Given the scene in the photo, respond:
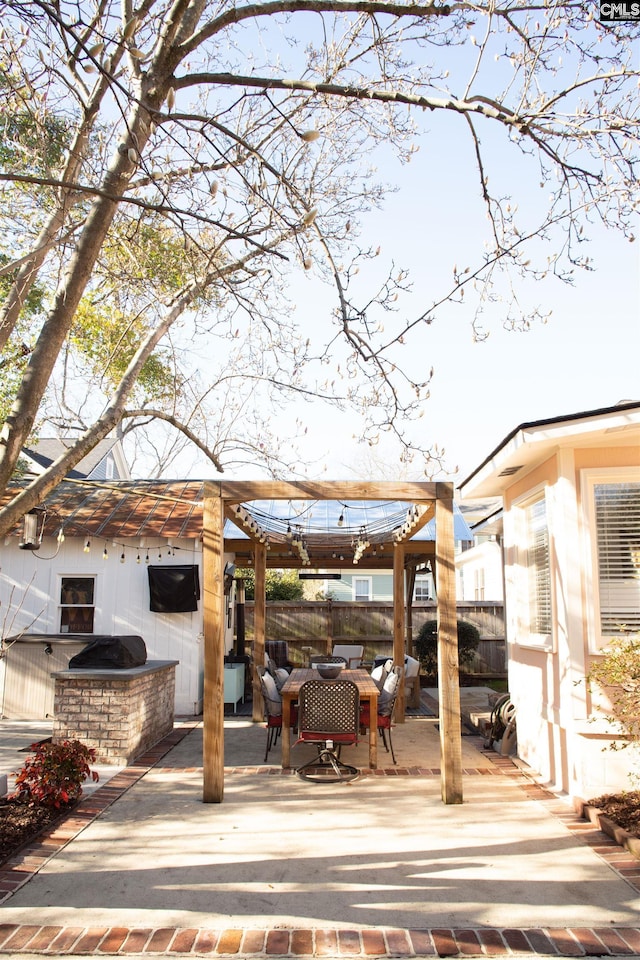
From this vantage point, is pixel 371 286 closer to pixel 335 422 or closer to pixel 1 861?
pixel 335 422

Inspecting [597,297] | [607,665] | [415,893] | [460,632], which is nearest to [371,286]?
A: [597,297]

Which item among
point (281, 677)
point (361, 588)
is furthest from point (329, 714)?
point (361, 588)

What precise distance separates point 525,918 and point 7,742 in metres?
6.98

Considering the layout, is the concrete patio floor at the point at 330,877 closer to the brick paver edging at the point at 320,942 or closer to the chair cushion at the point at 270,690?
the brick paver edging at the point at 320,942

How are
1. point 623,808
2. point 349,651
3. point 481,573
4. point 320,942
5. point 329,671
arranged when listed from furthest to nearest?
point 481,573 < point 349,651 < point 329,671 < point 623,808 < point 320,942

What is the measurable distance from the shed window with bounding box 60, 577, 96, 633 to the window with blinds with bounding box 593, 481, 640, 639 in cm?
778

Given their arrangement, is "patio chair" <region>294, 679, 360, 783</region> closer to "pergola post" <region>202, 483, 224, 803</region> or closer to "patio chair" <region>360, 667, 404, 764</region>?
"patio chair" <region>360, 667, 404, 764</region>

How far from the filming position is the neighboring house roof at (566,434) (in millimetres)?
5582

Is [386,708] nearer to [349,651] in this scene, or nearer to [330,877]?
[330,877]

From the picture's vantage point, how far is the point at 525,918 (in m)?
3.74

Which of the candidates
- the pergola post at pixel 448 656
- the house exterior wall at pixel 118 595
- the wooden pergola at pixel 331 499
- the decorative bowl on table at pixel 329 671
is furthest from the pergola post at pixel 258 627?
the pergola post at pixel 448 656

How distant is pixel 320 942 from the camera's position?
3.51 meters

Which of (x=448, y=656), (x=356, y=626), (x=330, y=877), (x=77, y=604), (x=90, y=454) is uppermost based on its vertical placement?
(x=90, y=454)

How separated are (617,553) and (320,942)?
3957 millimetres
